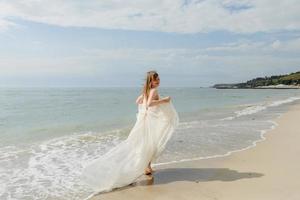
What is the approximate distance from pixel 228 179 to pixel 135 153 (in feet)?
6.24

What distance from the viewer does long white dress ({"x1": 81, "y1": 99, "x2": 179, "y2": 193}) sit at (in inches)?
291

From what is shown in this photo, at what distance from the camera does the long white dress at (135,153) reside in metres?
7.40

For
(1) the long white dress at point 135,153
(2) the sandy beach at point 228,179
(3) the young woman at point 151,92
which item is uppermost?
(3) the young woman at point 151,92

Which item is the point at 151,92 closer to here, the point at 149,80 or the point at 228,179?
the point at 149,80

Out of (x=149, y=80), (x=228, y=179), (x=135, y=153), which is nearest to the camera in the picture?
(x=228, y=179)

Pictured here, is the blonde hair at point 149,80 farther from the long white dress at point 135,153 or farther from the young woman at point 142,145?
the long white dress at point 135,153

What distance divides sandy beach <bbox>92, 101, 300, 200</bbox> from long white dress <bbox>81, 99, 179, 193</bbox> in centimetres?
26

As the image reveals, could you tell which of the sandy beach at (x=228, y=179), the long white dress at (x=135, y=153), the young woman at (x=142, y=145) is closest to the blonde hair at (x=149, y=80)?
the young woman at (x=142, y=145)

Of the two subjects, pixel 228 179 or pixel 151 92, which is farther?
pixel 151 92

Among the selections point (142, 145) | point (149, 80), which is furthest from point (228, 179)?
point (149, 80)

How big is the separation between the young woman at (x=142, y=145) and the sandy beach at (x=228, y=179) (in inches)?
12.0

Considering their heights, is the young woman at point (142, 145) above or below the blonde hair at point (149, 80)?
below

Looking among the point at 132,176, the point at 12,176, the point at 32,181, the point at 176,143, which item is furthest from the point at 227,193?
the point at 176,143

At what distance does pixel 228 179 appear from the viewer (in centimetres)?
770
